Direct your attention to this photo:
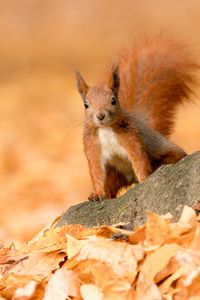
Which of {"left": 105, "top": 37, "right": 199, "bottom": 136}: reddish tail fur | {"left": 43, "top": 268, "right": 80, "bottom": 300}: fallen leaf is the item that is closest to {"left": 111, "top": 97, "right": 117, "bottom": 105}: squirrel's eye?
{"left": 105, "top": 37, "right": 199, "bottom": 136}: reddish tail fur

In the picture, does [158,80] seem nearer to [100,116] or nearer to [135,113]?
[135,113]

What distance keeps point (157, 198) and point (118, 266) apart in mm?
667

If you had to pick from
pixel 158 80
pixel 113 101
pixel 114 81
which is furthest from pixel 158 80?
pixel 113 101

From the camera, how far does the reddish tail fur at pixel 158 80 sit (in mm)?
5176

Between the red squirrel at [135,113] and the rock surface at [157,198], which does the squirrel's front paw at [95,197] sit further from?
the rock surface at [157,198]

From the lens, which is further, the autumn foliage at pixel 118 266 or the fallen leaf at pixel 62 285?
the fallen leaf at pixel 62 285

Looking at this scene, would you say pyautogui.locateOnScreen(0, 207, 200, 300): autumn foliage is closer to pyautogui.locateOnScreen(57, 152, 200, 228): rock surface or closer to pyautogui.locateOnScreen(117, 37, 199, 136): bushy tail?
pyautogui.locateOnScreen(57, 152, 200, 228): rock surface

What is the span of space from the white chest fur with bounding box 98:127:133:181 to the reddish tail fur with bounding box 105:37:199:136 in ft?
1.92

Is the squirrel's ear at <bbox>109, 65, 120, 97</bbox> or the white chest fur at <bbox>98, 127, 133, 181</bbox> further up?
the squirrel's ear at <bbox>109, 65, 120, 97</bbox>

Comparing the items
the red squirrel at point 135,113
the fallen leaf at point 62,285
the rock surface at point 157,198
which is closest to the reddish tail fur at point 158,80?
the red squirrel at point 135,113

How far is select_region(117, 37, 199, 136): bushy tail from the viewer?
5.18 meters

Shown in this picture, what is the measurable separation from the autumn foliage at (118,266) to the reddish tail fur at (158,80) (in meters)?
1.63

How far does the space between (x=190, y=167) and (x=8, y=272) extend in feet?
2.93

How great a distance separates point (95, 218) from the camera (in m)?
4.10
